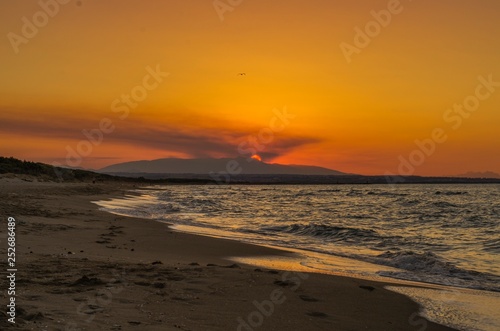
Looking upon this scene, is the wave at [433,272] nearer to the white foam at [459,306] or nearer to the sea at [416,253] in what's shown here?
the sea at [416,253]

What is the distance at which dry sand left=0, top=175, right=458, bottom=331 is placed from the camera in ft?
20.4

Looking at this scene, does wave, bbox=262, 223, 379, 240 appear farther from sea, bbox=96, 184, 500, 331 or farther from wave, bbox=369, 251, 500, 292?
wave, bbox=369, 251, 500, 292

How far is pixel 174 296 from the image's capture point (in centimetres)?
770

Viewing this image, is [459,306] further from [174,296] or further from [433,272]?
[174,296]

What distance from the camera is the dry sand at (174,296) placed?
20.4 ft

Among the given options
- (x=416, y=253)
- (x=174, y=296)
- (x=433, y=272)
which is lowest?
(x=433, y=272)

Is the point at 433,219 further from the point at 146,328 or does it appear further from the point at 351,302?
the point at 146,328

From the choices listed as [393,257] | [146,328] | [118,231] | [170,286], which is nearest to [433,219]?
[393,257]
